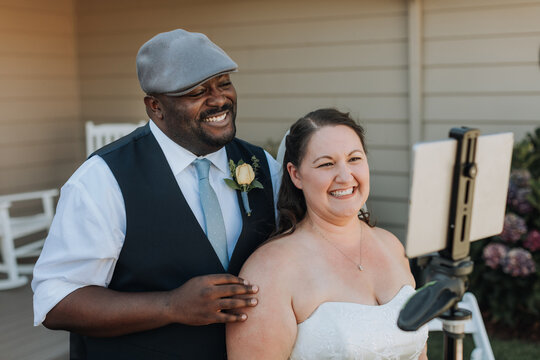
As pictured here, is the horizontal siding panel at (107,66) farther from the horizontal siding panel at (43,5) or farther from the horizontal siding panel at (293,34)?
the horizontal siding panel at (43,5)

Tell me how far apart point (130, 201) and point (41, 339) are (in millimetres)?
2283

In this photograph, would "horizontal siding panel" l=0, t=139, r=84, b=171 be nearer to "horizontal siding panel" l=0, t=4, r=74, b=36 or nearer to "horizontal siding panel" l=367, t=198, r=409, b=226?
"horizontal siding panel" l=0, t=4, r=74, b=36

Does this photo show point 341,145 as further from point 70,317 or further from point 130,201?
point 70,317

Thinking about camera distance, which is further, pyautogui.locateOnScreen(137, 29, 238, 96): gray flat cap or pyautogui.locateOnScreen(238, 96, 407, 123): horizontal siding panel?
pyautogui.locateOnScreen(238, 96, 407, 123): horizontal siding panel

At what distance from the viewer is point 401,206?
484cm

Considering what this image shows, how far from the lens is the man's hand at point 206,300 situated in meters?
1.73

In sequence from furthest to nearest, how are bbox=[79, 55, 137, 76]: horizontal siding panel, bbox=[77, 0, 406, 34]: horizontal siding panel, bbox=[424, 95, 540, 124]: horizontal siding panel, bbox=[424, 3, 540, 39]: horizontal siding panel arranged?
bbox=[79, 55, 137, 76]: horizontal siding panel < bbox=[77, 0, 406, 34]: horizontal siding panel < bbox=[424, 95, 540, 124]: horizontal siding panel < bbox=[424, 3, 540, 39]: horizontal siding panel

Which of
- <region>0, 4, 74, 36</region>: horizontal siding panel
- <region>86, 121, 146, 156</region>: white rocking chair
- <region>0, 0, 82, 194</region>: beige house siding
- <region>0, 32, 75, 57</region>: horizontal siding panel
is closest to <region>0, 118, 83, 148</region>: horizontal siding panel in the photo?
<region>0, 0, 82, 194</region>: beige house siding

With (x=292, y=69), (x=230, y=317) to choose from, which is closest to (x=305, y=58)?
Result: (x=292, y=69)

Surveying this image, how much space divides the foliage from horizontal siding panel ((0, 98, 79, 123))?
395cm

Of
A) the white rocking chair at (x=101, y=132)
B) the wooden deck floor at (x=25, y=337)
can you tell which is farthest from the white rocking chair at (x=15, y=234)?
the white rocking chair at (x=101, y=132)

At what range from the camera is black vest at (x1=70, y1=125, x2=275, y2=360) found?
74.9 inches

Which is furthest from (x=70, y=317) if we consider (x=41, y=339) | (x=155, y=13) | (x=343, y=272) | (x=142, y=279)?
(x=155, y=13)

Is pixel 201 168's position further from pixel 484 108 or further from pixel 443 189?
pixel 484 108
